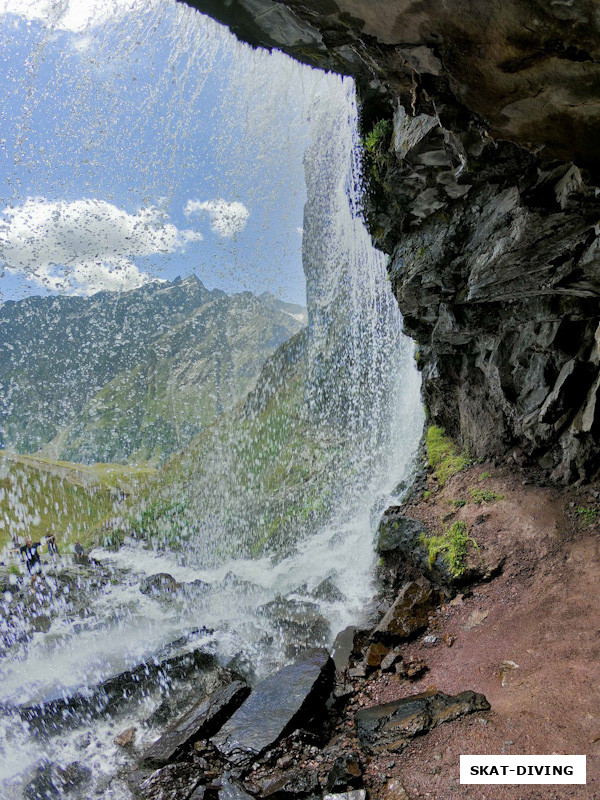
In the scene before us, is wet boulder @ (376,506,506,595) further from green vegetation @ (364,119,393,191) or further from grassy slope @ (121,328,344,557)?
green vegetation @ (364,119,393,191)

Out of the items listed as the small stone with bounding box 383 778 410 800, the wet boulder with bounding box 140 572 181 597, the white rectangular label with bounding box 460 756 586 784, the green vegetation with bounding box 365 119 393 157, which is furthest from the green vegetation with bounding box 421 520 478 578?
the wet boulder with bounding box 140 572 181 597

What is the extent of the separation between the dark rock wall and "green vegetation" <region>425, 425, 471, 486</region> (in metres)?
0.44

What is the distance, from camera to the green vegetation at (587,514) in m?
10.4

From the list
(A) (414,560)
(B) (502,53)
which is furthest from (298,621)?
(B) (502,53)

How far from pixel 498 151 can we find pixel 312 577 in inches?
586

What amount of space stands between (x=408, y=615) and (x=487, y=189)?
34.8 ft

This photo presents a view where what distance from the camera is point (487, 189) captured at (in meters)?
11.4

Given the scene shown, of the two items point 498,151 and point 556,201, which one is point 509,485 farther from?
point 498,151

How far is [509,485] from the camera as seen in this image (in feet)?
42.8

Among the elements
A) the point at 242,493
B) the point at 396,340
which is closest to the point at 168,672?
the point at 396,340

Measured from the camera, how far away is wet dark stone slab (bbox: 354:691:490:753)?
22.6 feet

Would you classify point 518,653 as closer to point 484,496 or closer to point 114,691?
point 484,496

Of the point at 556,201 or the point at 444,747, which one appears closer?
the point at 444,747

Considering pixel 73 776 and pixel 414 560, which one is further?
pixel 414 560
